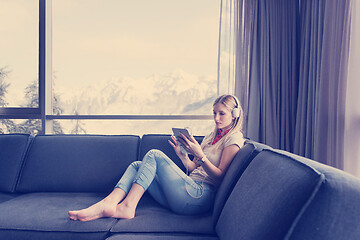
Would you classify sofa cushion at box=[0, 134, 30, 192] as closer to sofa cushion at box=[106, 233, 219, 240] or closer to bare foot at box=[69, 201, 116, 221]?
bare foot at box=[69, 201, 116, 221]

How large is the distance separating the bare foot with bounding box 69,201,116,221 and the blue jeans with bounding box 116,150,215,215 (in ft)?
0.55

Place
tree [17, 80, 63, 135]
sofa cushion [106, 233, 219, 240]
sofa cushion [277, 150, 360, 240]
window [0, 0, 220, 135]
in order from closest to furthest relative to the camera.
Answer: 1. sofa cushion [277, 150, 360, 240]
2. sofa cushion [106, 233, 219, 240]
3. tree [17, 80, 63, 135]
4. window [0, 0, 220, 135]

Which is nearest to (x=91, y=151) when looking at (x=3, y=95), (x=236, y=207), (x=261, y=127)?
(x=236, y=207)

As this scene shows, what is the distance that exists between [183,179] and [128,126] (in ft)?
8.39

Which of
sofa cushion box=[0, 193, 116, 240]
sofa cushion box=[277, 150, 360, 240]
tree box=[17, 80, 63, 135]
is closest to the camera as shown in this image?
sofa cushion box=[277, 150, 360, 240]

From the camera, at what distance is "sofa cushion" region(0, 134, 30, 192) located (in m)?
2.01

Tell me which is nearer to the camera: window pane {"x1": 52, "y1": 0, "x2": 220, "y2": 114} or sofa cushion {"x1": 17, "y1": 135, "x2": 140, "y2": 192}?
sofa cushion {"x1": 17, "y1": 135, "x2": 140, "y2": 192}

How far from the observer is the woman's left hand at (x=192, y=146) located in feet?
5.24

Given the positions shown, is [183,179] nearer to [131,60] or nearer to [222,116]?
[222,116]

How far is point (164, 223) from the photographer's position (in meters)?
1.43

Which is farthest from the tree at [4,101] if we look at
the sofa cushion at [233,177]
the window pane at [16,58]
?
the sofa cushion at [233,177]

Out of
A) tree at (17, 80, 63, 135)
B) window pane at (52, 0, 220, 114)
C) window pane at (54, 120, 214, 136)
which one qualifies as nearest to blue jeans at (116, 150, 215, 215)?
window pane at (54, 120, 214, 136)

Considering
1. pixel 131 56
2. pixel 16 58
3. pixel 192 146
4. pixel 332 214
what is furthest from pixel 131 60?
pixel 332 214

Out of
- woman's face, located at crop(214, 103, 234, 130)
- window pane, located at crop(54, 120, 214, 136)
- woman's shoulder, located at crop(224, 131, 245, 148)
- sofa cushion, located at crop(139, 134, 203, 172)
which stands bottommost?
window pane, located at crop(54, 120, 214, 136)
